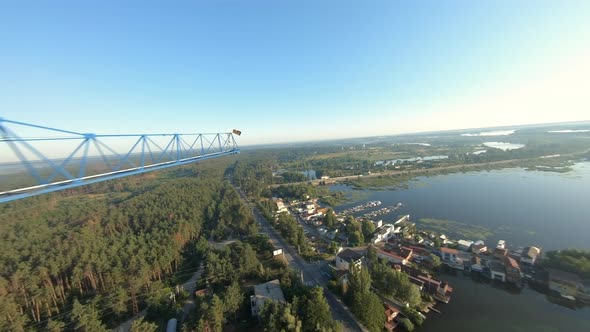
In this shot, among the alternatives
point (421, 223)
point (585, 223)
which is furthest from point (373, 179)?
point (585, 223)

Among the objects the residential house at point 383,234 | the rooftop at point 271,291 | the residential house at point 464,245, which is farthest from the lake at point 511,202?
the rooftop at point 271,291

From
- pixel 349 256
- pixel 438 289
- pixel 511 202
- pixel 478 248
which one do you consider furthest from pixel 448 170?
pixel 349 256

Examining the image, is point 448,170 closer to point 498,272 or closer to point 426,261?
point 498,272

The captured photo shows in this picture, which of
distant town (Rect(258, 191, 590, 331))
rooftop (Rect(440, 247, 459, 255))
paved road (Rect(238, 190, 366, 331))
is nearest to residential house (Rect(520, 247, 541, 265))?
distant town (Rect(258, 191, 590, 331))

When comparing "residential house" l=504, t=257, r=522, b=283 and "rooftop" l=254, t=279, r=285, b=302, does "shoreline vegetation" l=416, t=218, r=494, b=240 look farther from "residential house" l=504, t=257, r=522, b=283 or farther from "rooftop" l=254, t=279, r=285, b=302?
"rooftop" l=254, t=279, r=285, b=302

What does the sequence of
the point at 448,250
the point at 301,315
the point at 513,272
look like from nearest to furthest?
1. the point at 301,315
2. the point at 513,272
3. the point at 448,250

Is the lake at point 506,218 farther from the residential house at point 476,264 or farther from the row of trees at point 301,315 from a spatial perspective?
the row of trees at point 301,315
